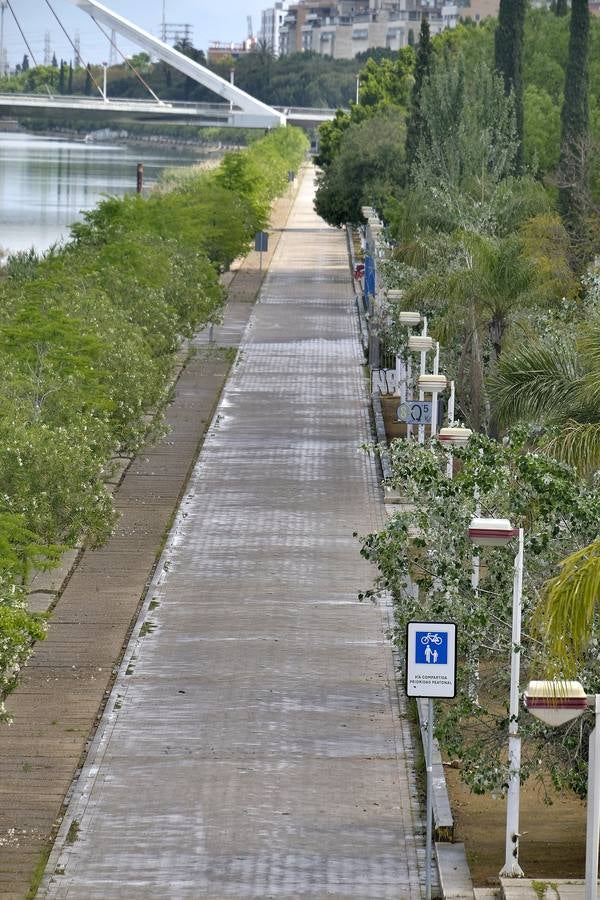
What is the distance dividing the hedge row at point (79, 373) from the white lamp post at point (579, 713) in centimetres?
347

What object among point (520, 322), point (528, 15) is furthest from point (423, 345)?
point (528, 15)

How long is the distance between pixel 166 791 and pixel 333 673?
3305 mm

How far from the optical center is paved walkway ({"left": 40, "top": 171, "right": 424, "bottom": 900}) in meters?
11.5

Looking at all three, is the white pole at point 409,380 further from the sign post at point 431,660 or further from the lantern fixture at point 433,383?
the sign post at point 431,660

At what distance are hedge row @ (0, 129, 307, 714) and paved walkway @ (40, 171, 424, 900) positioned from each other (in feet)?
3.85

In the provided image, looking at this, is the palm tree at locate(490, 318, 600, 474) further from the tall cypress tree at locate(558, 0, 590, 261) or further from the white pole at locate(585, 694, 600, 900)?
the tall cypress tree at locate(558, 0, 590, 261)

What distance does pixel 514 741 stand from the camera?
11164 millimetres

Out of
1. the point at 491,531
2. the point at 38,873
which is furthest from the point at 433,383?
the point at 38,873

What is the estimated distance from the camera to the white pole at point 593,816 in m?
9.99

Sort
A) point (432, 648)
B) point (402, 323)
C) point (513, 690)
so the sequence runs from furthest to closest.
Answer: point (402, 323)
point (513, 690)
point (432, 648)

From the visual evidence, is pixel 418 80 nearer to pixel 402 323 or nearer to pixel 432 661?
pixel 402 323

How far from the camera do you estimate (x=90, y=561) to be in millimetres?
19953

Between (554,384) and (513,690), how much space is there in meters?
5.08

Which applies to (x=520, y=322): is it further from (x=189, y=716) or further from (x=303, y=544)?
(x=189, y=716)
